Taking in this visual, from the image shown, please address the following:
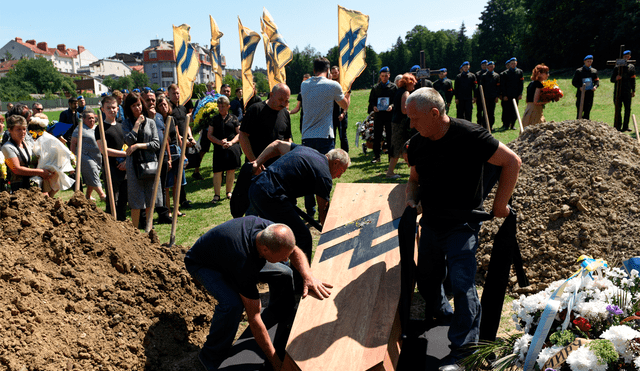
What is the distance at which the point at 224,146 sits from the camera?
360 inches

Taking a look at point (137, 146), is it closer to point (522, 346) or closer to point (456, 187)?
point (456, 187)

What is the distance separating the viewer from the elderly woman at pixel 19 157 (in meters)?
6.15

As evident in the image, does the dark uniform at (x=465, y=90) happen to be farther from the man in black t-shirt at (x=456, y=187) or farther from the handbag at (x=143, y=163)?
the man in black t-shirt at (x=456, y=187)

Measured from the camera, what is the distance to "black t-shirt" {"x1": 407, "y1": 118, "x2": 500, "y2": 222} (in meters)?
3.43

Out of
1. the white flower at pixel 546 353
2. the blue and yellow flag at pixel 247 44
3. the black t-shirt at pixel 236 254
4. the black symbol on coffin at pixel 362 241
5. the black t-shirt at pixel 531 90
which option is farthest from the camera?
the blue and yellow flag at pixel 247 44

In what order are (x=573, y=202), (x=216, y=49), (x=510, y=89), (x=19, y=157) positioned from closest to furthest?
(x=573, y=202)
(x=19, y=157)
(x=510, y=89)
(x=216, y=49)

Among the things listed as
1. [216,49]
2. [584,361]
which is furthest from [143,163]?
[216,49]

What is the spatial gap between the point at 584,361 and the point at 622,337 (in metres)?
0.24

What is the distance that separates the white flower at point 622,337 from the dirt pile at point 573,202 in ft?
8.32

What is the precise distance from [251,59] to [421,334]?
9925 mm

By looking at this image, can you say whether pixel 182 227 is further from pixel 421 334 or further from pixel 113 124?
pixel 421 334

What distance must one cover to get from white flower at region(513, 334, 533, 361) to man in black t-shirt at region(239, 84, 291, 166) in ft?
15.8

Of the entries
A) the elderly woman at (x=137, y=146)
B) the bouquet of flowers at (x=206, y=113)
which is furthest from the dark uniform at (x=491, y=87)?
the elderly woman at (x=137, y=146)

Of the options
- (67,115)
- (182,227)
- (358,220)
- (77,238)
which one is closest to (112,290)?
(77,238)
